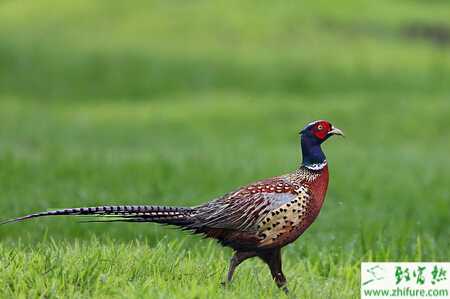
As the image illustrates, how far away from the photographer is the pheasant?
6027 millimetres

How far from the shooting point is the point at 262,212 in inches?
238

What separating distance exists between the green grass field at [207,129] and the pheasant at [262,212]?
349 mm

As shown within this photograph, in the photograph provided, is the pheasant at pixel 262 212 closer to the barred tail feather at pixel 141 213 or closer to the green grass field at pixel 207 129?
the barred tail feather at pixel 141 213

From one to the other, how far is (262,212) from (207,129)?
18579 millimetres

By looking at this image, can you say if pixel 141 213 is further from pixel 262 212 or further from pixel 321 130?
pixel 321 130

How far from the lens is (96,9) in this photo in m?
35.9

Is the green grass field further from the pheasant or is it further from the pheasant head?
the pheasant head

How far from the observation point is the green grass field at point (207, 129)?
7.08m

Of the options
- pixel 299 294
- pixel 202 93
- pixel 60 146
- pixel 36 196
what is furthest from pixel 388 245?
pixel 202 93

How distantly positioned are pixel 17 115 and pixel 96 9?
11.4 metres

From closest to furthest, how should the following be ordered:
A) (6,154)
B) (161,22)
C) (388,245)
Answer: (388,245)
(6,154)
(161,22)

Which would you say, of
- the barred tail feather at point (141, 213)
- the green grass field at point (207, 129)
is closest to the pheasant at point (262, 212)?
the barred tail feather at point (141, 213)

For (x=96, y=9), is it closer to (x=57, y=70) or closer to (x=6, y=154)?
(x=57, y=70)

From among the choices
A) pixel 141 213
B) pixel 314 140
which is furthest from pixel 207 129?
pixel 141 213
